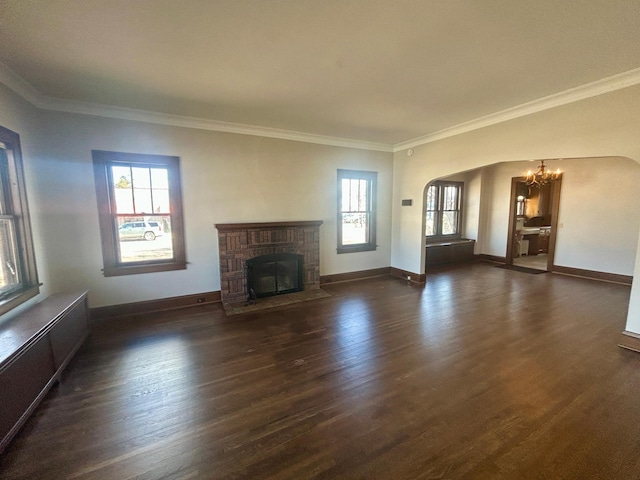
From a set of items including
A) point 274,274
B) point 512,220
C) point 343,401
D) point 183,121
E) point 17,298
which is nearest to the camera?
point 343,401

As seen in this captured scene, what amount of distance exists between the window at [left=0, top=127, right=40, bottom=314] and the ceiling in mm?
797

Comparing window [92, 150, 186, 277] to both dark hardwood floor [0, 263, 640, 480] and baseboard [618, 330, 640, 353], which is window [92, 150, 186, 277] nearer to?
dark hardwood floor [0, 263, 640, 480]

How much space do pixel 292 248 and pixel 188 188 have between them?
76.5 inches

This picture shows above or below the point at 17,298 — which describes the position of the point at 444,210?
above

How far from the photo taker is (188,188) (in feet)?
13.6

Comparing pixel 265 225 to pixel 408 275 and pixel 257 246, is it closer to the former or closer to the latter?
pixel 257 246

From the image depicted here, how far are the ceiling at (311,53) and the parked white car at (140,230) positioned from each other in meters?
1.51

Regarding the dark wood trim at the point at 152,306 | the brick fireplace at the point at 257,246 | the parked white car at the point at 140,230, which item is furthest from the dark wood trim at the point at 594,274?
the parked white car at the point at 140,230

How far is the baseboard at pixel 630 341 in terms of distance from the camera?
2.91 meters

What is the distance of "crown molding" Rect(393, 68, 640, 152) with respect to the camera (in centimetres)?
276

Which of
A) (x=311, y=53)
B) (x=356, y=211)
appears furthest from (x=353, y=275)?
(x=311, y=53)

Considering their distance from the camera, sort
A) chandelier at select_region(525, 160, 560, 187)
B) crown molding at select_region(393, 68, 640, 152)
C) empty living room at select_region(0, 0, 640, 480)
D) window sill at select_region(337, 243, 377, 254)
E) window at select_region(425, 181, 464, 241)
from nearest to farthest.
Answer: empty living room at select_region(0, 0, 640, 480) < crown molding at select_region(393, 68, 640, 152) < window sill at select_region(337, 243, 377, 254) < chandelier at select_region(525, 160, 560, 187) < window at select_region(425, 181, 464, 241)

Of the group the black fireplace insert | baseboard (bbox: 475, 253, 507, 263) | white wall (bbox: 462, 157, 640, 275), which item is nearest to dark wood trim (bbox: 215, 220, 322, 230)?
the black fireplace insert

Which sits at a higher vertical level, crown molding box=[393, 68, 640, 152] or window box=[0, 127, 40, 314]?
crown molding box=[393, 68, 640, 152]
